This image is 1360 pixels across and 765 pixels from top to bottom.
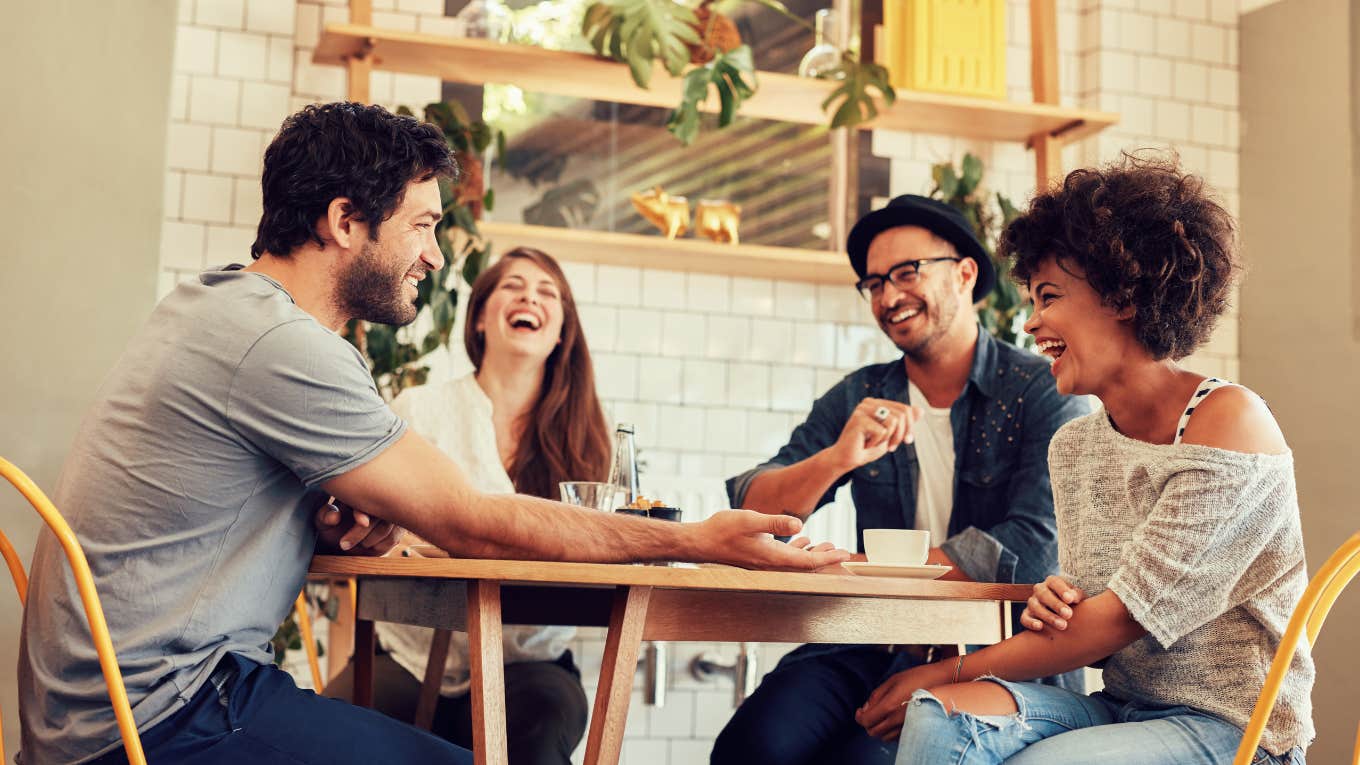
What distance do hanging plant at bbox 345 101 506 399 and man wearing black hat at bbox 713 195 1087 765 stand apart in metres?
1.35

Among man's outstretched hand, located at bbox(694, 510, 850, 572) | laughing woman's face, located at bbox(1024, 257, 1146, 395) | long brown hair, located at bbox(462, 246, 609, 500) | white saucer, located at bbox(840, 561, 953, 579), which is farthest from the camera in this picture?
long brown hair, located at bbox(462, 246, 609, 500)

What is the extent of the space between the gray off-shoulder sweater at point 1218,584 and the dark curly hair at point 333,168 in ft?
3.76

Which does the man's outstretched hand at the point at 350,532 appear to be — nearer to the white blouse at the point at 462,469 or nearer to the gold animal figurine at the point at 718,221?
the white blouse at the point at 462,469

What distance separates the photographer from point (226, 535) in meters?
1.70

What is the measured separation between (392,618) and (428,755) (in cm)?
48

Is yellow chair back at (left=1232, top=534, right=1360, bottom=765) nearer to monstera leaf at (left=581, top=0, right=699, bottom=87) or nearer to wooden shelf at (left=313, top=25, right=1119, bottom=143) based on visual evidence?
monstera leaf at (left=581, top=0, right=699, bottom=87)

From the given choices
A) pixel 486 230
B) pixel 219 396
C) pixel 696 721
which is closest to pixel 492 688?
pixel 219 396

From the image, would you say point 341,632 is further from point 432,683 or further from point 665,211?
point 665,211

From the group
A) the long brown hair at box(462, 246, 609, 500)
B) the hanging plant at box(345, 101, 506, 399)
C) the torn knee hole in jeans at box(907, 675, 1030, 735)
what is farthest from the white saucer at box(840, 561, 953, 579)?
the hanging plant at box(345, 101, 506, 399)

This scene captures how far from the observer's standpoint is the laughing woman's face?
1.99 metres

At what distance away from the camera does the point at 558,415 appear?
10.4 feet

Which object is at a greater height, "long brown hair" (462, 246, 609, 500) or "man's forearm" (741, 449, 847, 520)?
"long brown hair" (462, 246, 609, 500)

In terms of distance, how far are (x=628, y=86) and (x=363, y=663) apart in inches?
88.5

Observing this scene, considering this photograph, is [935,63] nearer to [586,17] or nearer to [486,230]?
[586,17]
